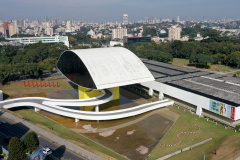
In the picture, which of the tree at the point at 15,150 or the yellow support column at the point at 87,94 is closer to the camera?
the tree at the point at 15,150

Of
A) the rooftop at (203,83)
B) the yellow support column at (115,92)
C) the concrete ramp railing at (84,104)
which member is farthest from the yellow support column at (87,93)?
the rooftop at (203,83)

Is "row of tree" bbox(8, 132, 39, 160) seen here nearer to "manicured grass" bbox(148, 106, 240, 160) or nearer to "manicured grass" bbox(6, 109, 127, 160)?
"manicured grass" bbox(6, 109, 127, 160)

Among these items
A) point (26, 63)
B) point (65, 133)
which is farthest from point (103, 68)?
point (26, 63)

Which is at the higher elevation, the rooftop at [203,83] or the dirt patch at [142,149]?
the rooftop at [203,83]

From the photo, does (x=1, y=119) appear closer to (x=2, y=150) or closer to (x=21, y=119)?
(x=21, y=119)

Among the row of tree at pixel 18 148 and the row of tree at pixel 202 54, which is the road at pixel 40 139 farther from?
the row of tree at pixel 202 54

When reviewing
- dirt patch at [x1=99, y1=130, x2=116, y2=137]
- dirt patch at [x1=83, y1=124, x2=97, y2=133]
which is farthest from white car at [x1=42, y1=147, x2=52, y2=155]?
dirt patch at [x1=83, y1=124, x2=97, y2=133]
